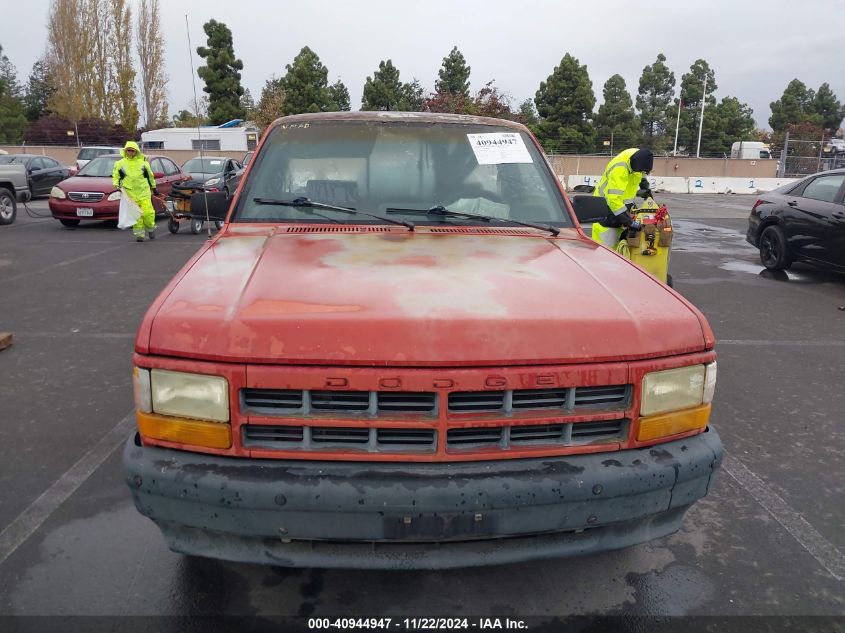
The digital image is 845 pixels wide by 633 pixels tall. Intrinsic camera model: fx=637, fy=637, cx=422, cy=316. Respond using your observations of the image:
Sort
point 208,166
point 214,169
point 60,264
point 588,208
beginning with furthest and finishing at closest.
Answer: point 208,166
point 214,169
point 60,264
point 588,208

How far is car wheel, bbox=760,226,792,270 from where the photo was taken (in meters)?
9.26

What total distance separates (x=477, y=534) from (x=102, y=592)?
1552 mm

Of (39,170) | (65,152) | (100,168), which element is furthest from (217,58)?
(65,152)

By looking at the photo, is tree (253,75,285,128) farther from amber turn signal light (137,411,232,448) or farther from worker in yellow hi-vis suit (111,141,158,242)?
amber turn signal light (137,411,232,448)

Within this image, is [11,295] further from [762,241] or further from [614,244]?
[762,241]

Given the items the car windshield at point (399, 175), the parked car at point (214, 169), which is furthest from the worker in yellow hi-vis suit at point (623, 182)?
the parked car at point (214, 169)

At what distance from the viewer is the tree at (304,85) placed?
3878cm

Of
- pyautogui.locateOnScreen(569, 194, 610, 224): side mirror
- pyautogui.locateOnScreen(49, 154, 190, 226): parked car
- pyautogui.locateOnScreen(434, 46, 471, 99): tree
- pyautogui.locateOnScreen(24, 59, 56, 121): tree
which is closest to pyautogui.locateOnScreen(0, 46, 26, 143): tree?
pyautogui.locateOnScreen(24, 59, 56, 121): tree

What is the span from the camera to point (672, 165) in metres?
33.1

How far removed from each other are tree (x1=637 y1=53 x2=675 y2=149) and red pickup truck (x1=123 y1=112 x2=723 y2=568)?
5771 centimetres

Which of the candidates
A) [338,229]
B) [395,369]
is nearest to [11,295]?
[338,229]

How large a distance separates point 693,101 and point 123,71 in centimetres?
4496

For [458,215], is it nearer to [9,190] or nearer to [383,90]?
[9,190]

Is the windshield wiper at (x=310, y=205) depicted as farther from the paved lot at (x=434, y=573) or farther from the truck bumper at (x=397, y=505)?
the paved lot at (x=434, y=573)
